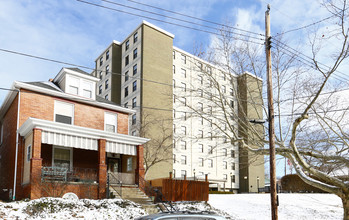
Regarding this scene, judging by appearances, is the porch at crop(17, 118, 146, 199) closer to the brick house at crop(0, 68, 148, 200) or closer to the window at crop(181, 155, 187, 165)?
the brick house at crop(0, 68, 148, 200)

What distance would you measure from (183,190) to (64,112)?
31.9 feet

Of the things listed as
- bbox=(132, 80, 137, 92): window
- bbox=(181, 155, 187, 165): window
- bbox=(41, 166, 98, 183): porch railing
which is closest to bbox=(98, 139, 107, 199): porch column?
bbox=(41, 166, 98, 183): porch railing

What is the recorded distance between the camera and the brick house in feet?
62.5

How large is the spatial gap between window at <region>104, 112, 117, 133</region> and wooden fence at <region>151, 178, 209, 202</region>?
6.36 m

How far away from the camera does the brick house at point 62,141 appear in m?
19.1

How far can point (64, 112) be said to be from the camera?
78.7ft

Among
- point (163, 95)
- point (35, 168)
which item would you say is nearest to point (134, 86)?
point (163, 95)

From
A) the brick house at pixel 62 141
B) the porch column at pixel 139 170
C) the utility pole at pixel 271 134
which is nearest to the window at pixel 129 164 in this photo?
the brick house at pixel 62 141

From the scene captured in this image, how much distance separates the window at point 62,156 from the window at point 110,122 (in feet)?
12.7

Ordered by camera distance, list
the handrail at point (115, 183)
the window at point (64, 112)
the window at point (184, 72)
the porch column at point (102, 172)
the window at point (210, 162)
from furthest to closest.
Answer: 1. the window at point (184, 72)
2. the window at point (210, 162)
3. the window at point (64, 112)
4. the handrail at point (115, 183)
5. the porch column at point (102, 172)

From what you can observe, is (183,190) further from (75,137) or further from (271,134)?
(271,134)

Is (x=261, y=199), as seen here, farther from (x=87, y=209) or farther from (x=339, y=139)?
(x=87, y=209)

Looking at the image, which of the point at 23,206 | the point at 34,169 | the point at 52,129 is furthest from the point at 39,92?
the point at 23,206

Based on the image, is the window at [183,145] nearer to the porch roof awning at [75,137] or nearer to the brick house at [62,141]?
the brick house at [62,141]
